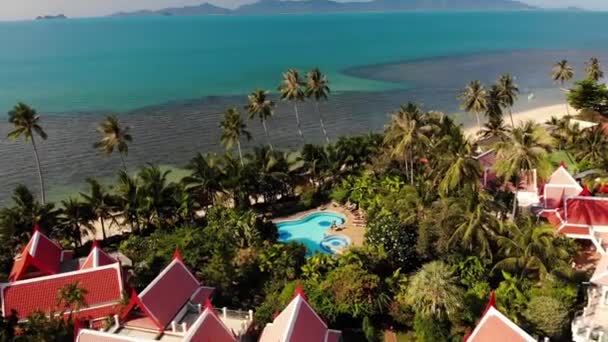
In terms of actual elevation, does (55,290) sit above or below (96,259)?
below

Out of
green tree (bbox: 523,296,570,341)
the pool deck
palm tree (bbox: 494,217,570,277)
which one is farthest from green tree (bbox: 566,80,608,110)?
green tree (bbox: 523,296,570,341)

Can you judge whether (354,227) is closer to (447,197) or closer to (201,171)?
(447,197)

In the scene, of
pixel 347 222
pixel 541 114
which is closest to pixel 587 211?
pixel 347 222

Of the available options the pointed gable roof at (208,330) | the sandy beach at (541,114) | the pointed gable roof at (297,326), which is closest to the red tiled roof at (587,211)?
the pointed gable roof at (297,326)

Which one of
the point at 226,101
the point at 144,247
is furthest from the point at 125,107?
the point at 144,247

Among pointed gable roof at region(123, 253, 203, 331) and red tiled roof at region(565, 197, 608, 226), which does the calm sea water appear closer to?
pointed gable roof at region(123, 253, 203, 331)

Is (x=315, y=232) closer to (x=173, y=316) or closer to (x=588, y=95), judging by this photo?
(x=173, y=316)

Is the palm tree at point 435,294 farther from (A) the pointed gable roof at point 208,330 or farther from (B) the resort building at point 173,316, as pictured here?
(A) the pointed gable roof at point 208,330
